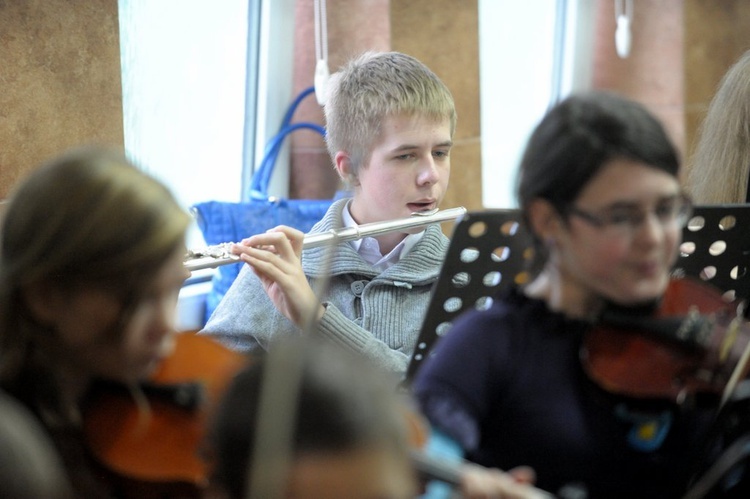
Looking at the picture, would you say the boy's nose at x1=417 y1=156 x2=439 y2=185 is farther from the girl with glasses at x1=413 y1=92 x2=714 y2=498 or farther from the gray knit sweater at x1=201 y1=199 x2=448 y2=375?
the girl with glasses at x1=413 y1=92 x2=714 y2=498

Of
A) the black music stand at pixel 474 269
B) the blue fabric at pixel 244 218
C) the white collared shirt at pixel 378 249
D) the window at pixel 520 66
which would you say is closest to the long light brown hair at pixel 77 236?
the black music stand at pixel 474 269

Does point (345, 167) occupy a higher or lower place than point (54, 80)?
lower

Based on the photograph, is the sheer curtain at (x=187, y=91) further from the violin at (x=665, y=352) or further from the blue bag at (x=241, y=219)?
the violin at (x=665, y=352)

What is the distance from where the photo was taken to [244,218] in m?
2.27

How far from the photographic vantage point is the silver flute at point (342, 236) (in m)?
1.60

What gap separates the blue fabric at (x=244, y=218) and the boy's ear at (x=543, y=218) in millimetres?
1283

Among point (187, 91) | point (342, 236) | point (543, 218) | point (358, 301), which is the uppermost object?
point (187, 91)

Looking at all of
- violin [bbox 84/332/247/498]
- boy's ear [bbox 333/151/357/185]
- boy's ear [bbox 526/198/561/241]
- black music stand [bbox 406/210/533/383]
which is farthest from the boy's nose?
violin [bbox 84/332/247/498]

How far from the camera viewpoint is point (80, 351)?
0.91 m

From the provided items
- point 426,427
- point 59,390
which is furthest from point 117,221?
point 426,427

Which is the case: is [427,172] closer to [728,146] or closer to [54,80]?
[728,146]

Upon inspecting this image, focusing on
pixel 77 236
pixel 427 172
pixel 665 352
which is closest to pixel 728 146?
pixel 427 172

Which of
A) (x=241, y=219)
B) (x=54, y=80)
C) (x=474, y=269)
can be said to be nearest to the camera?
(x=474, y=269)

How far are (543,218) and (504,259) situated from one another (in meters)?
0.21
